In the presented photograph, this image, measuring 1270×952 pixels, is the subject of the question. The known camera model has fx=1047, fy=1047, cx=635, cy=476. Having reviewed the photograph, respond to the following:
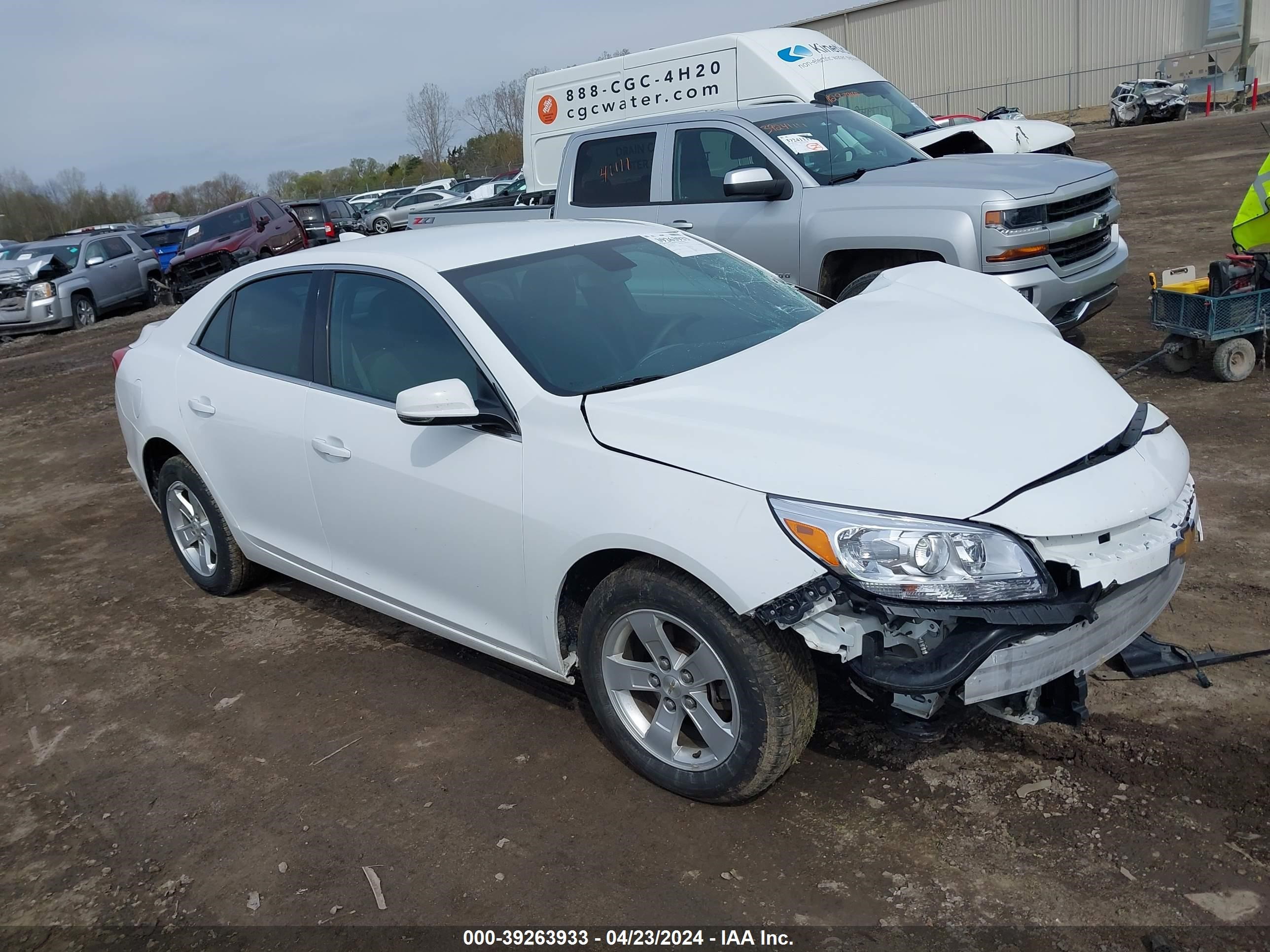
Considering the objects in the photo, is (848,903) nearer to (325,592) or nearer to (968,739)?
(968,739)

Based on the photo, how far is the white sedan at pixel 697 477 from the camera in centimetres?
273

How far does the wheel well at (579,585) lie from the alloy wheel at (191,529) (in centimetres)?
240

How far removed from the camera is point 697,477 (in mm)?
2930

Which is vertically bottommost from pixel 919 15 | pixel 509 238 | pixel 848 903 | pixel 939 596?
pixel 848 903

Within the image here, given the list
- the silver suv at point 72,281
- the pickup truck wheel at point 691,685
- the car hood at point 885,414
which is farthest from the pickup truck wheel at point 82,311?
the pickup truck wheel at point 691,685

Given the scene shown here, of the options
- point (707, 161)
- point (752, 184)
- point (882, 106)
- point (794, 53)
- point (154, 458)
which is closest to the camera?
point (154, 458)

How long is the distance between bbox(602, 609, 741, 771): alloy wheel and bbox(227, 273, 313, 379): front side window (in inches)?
73.5

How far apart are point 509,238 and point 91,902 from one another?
2705mm

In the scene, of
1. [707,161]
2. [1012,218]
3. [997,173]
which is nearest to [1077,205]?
[997,173]

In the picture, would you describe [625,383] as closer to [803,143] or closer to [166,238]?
[803,143]

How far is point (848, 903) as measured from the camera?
2744 mm

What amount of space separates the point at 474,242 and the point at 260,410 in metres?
1.16

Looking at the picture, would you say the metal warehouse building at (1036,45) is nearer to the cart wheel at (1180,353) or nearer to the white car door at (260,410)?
the cart wheel at (1180,353)

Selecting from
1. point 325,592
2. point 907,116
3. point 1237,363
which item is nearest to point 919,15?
point 907,116
